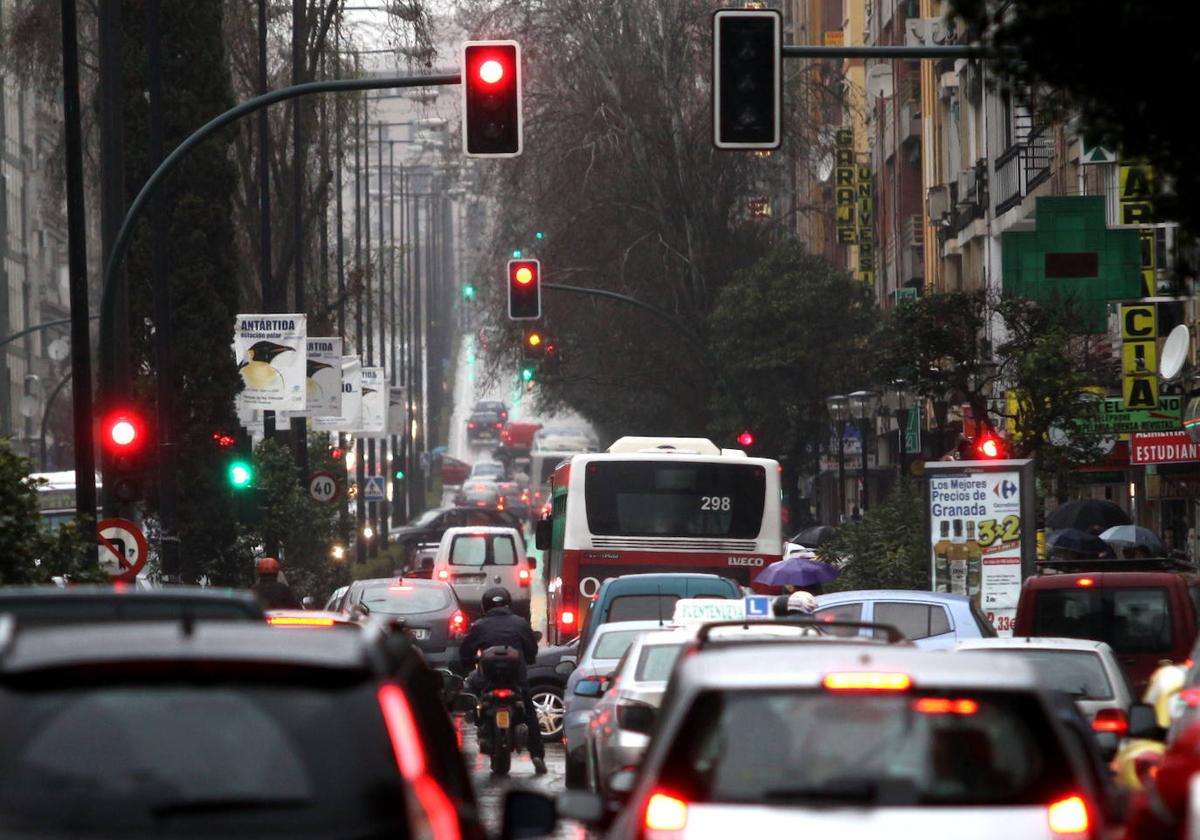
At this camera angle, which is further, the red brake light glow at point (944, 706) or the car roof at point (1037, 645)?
the car roof at point (1037, 645)

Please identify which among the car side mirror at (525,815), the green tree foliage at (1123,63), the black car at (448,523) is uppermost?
the green tree foliage at (1123,63)

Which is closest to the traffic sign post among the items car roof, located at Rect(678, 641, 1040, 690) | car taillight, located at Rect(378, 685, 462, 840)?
car roof, located at Rect(678, 641, 1040, 690)

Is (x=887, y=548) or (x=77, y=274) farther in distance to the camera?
(x=887, y=548)

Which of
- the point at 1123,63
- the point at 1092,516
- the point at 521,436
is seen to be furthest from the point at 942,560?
the point at 521,436

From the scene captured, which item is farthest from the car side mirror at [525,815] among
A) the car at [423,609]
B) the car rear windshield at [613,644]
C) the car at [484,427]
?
the car at [484,427]

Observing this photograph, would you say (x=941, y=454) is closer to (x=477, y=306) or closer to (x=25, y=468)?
(x=477, y=306)

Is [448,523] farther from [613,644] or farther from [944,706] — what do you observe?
[944,706]

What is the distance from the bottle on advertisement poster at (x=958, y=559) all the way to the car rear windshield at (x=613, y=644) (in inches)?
364

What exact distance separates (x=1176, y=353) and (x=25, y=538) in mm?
17220

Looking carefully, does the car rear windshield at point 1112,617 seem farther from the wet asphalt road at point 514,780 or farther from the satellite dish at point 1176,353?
the satellite dish at point 1176,353

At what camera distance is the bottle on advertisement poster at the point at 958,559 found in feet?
91.9

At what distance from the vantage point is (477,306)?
59.2m

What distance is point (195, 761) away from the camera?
5484 millimetres

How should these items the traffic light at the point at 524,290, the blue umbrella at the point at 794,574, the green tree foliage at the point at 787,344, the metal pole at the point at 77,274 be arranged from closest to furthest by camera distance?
the metal pole at the point at 77,274 → the blue umbrella at the point at 794,574 → the traffic light at the point at 524,290 → the green tree foliage at the point at 787,344
